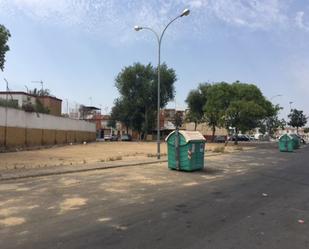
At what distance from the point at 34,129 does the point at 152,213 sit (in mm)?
39247

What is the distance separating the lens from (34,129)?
46.8 m

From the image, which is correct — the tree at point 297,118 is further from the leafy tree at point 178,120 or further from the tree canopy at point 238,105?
the tree canopy at point 238,105

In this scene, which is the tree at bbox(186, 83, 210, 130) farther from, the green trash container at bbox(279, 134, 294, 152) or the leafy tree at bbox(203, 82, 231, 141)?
the green trash container at bbox(279, 134, 294, 152)

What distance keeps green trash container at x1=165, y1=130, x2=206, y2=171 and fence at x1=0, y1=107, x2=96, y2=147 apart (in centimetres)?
2371

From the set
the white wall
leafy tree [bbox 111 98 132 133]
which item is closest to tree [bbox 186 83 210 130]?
leafy tree [bbox 111 98 132 133]

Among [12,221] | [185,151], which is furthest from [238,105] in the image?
[12,221]

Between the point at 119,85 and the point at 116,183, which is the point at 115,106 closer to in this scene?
the point at 119,85

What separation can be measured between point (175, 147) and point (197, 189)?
6483 mm

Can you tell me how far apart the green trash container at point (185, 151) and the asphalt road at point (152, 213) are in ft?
10.6

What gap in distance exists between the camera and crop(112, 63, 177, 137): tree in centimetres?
7888

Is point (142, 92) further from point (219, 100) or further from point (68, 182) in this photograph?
point (68, 182)

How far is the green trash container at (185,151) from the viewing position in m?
19.7

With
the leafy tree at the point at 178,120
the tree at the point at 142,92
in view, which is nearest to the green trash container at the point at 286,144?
the tree at the point at 142,92

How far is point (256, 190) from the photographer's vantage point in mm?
13898
